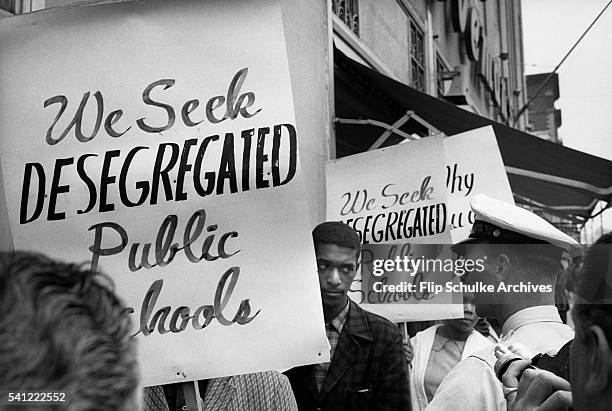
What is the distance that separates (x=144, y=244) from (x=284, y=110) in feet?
1.26

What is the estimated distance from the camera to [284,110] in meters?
1.75

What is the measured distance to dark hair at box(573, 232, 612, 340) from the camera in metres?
1.27

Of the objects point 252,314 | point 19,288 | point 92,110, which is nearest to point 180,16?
point 92,110

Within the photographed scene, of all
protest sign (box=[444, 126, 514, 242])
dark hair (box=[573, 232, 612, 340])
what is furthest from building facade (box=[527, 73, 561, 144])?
dark hair (box=[573, 232, 612, 340])

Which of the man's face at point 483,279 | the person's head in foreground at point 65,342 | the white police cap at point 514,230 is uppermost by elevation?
the white police cap at point 514,230

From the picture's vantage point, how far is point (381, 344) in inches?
91.8

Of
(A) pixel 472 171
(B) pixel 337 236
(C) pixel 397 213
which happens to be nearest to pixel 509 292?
(B) pixel 337 236

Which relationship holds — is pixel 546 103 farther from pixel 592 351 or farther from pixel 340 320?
pixel 592 351

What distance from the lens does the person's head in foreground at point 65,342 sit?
0.73 metres

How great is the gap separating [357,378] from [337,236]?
0.45 metres

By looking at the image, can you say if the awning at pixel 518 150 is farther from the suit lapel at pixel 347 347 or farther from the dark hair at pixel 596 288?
the dark hair at pixel 596 288

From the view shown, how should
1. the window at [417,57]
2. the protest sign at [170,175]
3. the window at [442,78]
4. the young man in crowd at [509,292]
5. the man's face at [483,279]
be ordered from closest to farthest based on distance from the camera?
the protest sign at [170,175], the young man in crowd at [509,292], the man's face at [483,279], the window at [417,57], the window at [442,78]

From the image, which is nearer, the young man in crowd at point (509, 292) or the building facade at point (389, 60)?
the young man in crowd at point (509, 292)

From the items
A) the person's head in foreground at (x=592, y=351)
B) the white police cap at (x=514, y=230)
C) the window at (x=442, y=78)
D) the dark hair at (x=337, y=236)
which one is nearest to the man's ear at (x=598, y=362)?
the person's head in foreground at (x=592, y=351)
